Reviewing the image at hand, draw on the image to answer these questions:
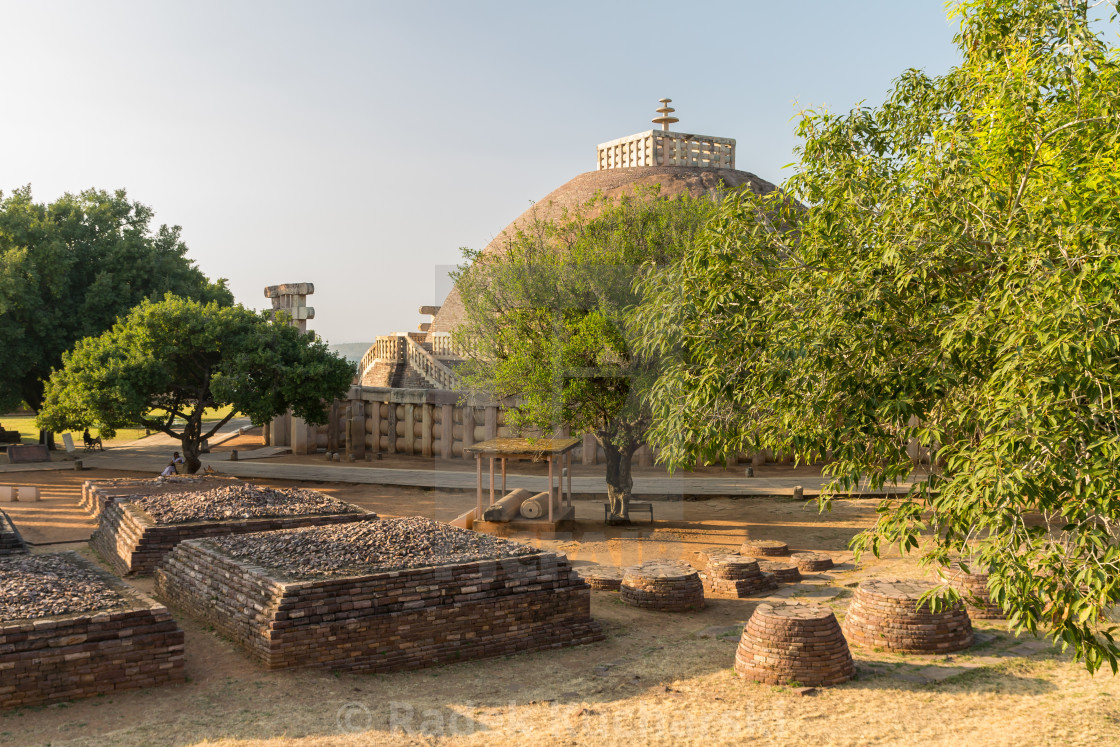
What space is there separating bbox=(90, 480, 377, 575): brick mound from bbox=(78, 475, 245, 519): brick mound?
133 centimetres

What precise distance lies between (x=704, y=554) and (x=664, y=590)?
4.02m

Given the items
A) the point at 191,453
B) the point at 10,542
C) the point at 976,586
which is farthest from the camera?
the point at 191,453

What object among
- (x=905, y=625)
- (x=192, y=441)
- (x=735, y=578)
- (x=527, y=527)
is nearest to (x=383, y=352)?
(x=192, y=441)

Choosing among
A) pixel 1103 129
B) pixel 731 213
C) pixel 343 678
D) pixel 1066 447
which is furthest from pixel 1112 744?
pixel 343 678

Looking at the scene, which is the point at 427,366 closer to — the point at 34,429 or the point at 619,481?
the point at 619,481

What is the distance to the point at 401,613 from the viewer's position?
10.4m

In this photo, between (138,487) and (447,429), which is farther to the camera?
(447,429)

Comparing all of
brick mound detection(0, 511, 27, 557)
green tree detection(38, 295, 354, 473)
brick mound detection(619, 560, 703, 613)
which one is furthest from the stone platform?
green tree detection(38, 295, 354, 473)

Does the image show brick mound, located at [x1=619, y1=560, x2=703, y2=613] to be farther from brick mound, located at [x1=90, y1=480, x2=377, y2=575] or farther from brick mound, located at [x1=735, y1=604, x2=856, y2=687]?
brick mound, located at [x1=90, y1=480, x2=377, y2=575]

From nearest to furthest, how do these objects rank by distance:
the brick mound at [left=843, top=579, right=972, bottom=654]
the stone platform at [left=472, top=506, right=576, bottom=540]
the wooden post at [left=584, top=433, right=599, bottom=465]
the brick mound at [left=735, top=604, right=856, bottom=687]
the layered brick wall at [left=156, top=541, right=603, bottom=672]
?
the brick mound at [left=735, top=604, right=856, bottom=687] → the layered brick wall at [left=156, top=541, right=603, bottom=672] → the brick mound at [left=843, top=579, right=972, bottom=654] → the stone platform at [left=472, top=506, right=576, bottom=540] → the wooden post at [left=584, top=433, right=599, bottom=465]

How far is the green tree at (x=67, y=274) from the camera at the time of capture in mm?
30594

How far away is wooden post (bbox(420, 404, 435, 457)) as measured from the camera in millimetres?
31766

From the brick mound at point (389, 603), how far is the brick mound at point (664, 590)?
4.88 ft

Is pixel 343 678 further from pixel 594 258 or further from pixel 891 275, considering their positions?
pixel 594 258
